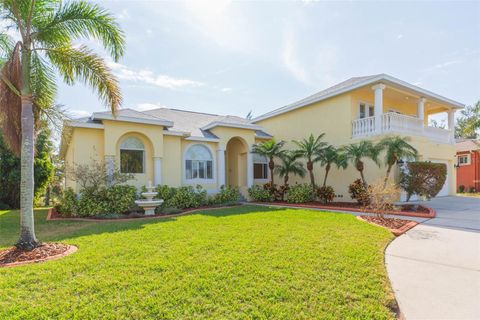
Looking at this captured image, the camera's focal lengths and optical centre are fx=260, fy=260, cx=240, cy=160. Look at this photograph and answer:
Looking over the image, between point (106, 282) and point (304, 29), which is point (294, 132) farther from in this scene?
point (106, 282)

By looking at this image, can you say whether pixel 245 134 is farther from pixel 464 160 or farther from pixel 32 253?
pixel 464 160

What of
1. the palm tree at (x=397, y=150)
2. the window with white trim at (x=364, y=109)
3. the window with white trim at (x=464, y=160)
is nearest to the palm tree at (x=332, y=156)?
the palm tree at (x=397, y=150)

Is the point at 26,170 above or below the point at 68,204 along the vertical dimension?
above

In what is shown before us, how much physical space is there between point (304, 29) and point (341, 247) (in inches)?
421

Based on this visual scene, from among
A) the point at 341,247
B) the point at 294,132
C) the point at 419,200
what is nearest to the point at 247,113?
the point at 294,132

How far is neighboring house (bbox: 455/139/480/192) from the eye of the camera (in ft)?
85.5

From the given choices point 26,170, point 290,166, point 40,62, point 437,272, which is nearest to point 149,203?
point 26,170

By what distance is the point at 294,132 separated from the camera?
20516 millimetres

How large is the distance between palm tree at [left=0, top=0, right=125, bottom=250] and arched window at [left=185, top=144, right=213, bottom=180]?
843 centimetres

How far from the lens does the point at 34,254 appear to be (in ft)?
20.1

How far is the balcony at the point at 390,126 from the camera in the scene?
14953 millimetres

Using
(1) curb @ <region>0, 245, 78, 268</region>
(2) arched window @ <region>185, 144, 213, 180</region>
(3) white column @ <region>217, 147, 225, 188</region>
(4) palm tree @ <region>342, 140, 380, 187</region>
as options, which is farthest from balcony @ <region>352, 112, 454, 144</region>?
(1) curb @ <region>0, 245, 78, 268</region>

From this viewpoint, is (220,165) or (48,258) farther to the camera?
(220,165)

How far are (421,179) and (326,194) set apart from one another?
16.0ft
